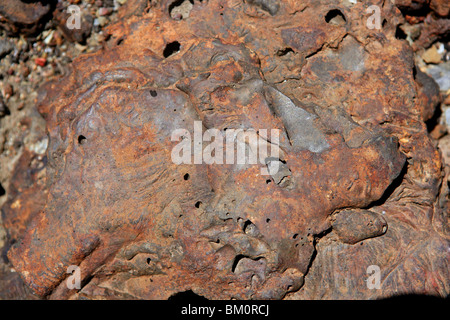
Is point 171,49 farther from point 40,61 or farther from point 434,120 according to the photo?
point 434,120

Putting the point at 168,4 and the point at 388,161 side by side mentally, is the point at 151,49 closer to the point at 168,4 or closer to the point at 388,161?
the point at 168,4

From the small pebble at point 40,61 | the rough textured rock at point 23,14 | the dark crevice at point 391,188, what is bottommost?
the dark crevice at point 391,188

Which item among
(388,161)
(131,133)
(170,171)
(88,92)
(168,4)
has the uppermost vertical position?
(168,4)

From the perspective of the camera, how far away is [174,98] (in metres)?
2.31

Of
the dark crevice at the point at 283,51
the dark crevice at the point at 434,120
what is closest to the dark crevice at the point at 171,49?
the dark crevice at the point at 283,51

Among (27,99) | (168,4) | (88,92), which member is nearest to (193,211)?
(88,92)

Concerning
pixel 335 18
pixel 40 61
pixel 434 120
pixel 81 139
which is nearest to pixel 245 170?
pixel 81 139

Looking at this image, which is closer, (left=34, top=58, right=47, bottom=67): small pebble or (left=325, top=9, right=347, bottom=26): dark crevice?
(left=325, top=9, right=347, bottom=26): dark crevice

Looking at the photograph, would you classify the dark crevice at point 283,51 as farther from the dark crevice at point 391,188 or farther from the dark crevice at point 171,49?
the dark crevice at point 391,188

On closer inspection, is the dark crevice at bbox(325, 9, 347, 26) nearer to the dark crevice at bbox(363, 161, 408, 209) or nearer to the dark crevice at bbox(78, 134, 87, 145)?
the dark crevice at bbox(363, 161, 408, 209)

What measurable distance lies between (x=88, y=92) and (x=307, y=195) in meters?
1.43

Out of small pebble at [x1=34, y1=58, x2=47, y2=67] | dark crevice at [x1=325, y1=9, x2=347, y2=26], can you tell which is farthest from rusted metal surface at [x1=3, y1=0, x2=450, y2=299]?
small pebble at [x1=34, y1=58, x2=47, y2=67]

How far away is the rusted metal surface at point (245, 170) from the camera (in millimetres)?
2170

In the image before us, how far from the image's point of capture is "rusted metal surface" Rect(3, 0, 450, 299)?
2.17 m
